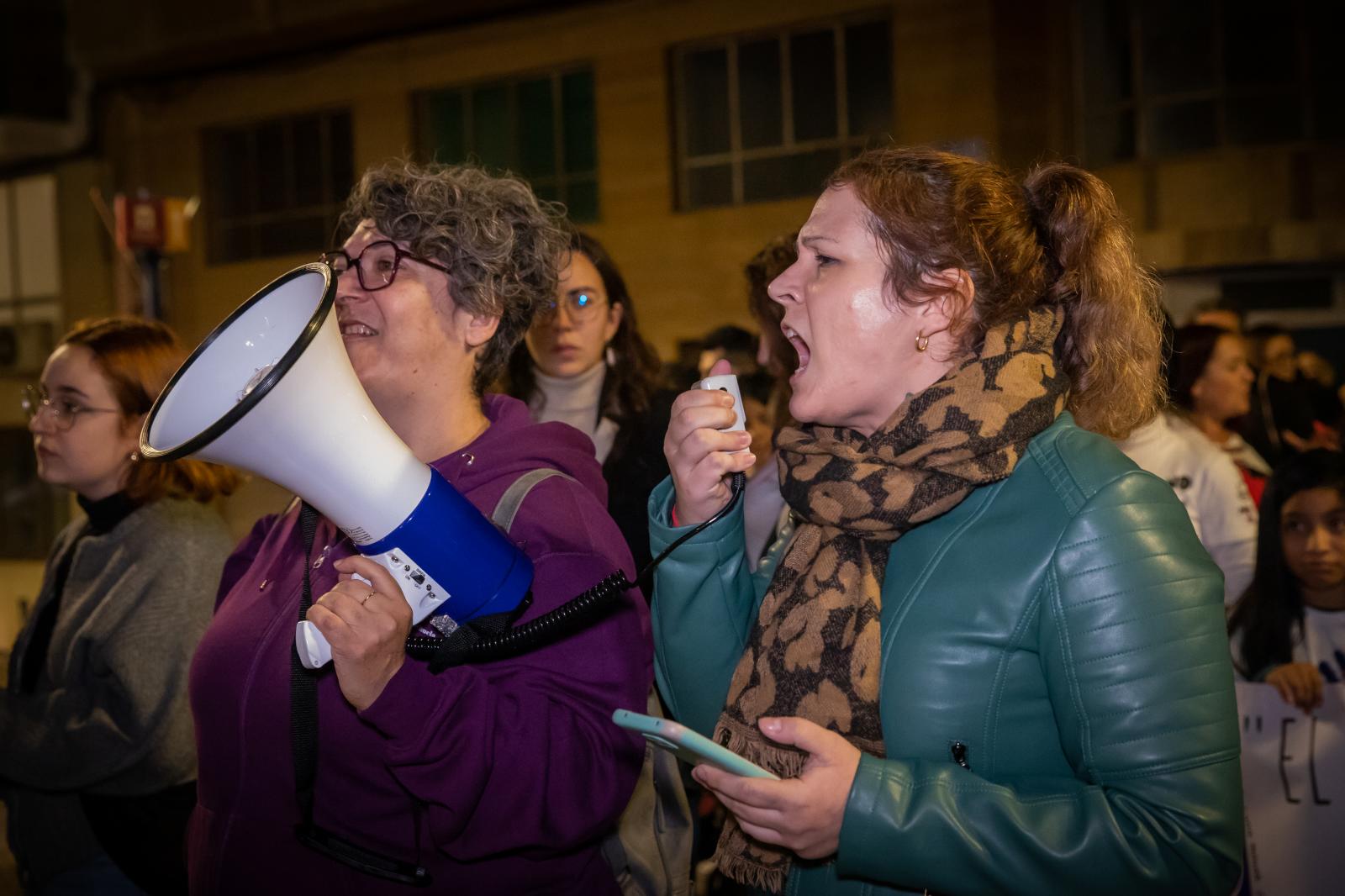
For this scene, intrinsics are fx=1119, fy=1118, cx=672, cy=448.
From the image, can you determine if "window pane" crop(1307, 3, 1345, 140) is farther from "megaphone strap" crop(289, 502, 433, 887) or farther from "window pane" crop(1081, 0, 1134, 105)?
"megaphone strap" crop(289, 502, 433, 887)

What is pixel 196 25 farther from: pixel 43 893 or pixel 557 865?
pixel 557 865

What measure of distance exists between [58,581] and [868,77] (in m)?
9.25

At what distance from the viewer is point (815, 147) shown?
428 inches

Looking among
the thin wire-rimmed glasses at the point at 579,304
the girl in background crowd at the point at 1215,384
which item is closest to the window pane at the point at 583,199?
the girl in background crowd at the point at 1215,384

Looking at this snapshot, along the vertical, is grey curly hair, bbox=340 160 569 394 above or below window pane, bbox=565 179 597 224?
below

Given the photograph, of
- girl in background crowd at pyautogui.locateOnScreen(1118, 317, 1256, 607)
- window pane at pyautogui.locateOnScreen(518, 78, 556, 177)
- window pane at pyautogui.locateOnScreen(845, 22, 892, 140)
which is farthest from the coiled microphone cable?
window pane at pyautogui.locateOnScreen(518, 78, 556, 177)

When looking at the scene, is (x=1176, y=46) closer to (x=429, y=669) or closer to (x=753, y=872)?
(x=753, y=872)

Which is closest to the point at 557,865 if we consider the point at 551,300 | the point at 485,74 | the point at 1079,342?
the point at 551,300

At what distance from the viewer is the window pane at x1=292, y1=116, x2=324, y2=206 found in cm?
1362

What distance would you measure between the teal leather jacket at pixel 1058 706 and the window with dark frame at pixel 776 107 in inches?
369

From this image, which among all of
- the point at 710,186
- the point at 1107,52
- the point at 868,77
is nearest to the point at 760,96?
the point at 710,186

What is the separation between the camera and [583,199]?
11.9m

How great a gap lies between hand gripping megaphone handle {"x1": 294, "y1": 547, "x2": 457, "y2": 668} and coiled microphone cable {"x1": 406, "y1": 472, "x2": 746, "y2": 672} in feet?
0.23

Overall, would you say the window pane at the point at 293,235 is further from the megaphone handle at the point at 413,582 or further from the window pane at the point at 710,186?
the megaphone handle at the point at 413,582
